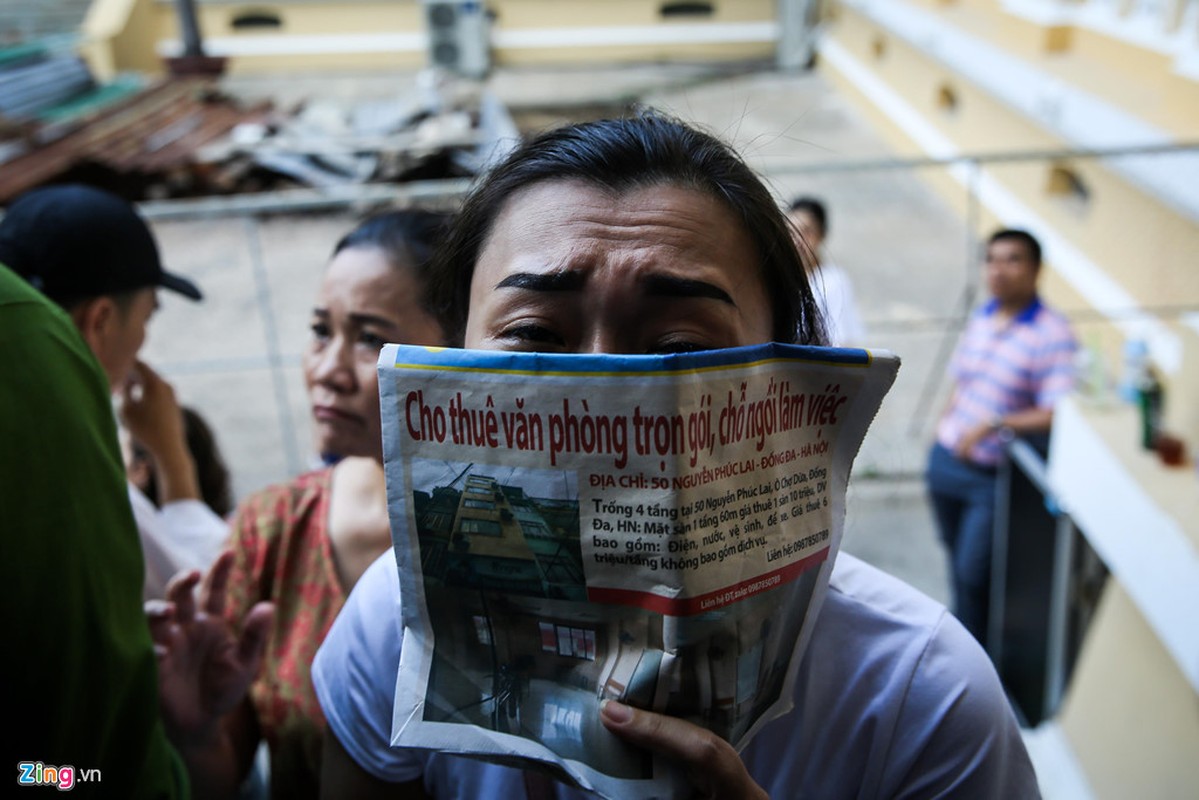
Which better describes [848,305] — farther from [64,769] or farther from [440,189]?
[64,769]

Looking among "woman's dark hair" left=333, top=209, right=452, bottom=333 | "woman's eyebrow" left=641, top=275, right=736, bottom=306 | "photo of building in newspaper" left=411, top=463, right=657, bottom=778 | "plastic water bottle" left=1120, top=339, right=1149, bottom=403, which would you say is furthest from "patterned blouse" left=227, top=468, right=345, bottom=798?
"plastic water bottle" left=1120, top=339, right=1149, bottom=403

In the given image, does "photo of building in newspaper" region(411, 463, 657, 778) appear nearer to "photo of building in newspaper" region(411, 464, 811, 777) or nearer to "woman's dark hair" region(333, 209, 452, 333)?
"photo of building in newspaper" region(411, 464, 811, 777)

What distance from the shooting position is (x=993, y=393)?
4.08m

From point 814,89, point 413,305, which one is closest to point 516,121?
point 814,89

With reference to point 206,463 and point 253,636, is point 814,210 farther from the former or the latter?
point 253,636

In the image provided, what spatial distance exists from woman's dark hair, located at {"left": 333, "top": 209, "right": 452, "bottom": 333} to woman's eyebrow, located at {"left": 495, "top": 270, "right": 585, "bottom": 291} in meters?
0.81

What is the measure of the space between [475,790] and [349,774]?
18cm

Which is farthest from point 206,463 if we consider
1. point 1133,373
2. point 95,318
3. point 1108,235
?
point 1108,235

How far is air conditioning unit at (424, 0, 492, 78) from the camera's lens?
15141mm

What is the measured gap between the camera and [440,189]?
4.26 metres

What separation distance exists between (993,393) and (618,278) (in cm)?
334

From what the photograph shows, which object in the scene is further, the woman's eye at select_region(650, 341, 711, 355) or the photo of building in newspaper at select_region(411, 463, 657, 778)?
the woman's eye at select_region(650, 341, 711, 355)

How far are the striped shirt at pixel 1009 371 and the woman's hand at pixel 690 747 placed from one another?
10.9 feet

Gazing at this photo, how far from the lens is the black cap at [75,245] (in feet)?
6.18
